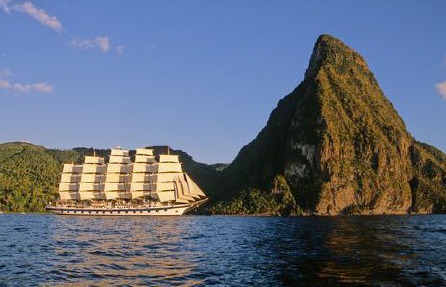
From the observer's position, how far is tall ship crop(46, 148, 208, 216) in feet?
550

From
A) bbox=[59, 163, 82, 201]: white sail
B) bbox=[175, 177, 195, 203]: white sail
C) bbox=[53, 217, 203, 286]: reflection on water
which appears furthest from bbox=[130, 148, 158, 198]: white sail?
bbox=[53, 217, 203, 286]: reflection on water

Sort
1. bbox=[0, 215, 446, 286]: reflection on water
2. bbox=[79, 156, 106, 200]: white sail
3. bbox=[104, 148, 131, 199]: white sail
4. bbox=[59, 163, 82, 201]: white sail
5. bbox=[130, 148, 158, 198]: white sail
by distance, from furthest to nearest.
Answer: bbox=[59, 163, 82, 201]: white sail < bbox=[79, 156, 106, 200]: white sail < bbox=[104, 148, 131, 199]: white sail < bbox=[130, 148, 158, 198]: white sail < bbox=[0, 215, 446, 286]: reflection on water

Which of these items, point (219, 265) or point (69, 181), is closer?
point (219, 265)

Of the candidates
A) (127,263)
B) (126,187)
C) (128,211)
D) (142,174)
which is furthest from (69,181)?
(127,263)

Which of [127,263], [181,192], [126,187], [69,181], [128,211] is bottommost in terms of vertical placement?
[127,263]

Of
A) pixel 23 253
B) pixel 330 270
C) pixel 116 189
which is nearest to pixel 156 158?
pixel 116 189

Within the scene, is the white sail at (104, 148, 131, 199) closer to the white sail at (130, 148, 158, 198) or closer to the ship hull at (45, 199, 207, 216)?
the white sail at (130, 148, 158, 198)

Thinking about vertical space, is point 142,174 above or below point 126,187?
above

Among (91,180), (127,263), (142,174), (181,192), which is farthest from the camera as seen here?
(91,180)

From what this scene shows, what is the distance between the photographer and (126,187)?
6880 inches

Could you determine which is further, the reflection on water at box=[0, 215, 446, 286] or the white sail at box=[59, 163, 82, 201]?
the white sail at box=[59, 163, 82, 201]

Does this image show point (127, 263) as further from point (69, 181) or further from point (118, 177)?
point (69, 181)

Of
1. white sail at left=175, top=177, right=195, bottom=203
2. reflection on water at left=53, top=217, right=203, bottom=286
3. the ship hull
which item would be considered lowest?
reflection on water at left=53, top=217, right=203, bottom=286

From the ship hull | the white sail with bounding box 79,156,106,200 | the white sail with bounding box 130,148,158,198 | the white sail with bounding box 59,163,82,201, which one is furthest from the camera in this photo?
the white sail with bounding box 59,163,82,201
